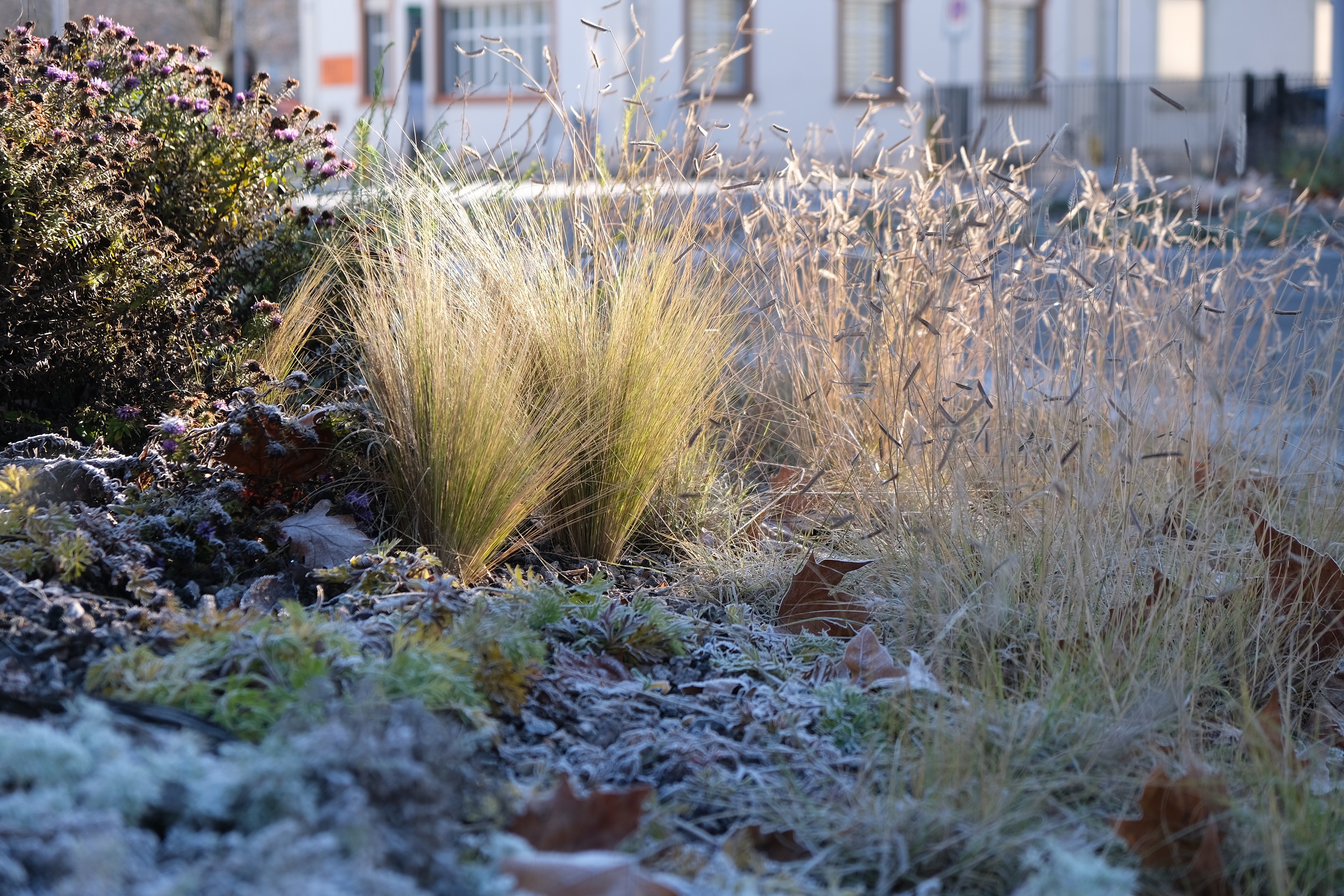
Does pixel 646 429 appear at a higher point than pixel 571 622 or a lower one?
higher

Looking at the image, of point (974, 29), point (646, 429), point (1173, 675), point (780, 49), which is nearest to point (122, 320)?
point (646, 429)

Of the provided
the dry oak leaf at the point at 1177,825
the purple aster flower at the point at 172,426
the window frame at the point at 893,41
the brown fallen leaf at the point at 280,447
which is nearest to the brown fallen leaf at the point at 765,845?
the dry oak leaf at the point at 1177,825

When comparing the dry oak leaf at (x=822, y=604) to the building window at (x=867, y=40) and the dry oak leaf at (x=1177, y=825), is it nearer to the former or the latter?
the dry oak leaf at (x=1177, y=825)

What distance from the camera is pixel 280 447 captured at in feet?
8.05

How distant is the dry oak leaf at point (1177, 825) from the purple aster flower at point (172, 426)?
1932mm

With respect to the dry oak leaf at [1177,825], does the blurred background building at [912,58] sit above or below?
above

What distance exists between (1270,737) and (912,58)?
2053 centimetres

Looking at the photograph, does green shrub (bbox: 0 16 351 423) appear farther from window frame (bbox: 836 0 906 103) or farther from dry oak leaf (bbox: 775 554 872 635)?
window frame (bbox: 836 0 906 103)

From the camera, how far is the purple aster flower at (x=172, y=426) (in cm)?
252

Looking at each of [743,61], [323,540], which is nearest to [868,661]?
[323,540]

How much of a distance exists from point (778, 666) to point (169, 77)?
250cm

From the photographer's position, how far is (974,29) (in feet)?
68.8

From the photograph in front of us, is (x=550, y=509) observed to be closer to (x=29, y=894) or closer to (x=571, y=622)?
(x=571, y=622)

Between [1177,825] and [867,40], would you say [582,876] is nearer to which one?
[1177,825]
